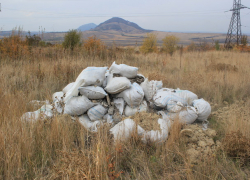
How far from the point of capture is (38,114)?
2.70 metres

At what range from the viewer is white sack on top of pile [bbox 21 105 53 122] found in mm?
2369

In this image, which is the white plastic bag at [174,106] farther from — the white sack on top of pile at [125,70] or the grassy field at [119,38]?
the grassy field at [119,38]

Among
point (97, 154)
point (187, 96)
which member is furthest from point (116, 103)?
point (97, 154)

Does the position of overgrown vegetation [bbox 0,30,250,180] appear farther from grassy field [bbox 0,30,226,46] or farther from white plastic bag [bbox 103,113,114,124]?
grassy field [bbox 0,30,226,46]

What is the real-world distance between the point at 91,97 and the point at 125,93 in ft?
1.88

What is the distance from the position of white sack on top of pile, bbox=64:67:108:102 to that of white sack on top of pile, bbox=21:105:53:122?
1.15 ft

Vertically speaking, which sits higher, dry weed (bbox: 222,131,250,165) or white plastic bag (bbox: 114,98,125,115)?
white plastic bag (bbox: 114,98,125,115)

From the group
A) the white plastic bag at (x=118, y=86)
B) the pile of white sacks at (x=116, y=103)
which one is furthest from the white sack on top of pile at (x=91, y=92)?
the white plastic bag at (x=118, y=86)

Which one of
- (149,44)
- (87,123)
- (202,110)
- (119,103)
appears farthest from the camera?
(149,44)

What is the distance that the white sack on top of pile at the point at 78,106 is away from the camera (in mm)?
2896

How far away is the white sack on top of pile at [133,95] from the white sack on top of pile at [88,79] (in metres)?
0.47

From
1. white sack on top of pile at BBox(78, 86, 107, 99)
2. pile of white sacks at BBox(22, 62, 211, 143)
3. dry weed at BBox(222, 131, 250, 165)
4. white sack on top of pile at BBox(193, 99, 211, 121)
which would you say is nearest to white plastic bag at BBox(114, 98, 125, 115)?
pile of white sacks at BBox(22, 62, 211, 143)

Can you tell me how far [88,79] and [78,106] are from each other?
484mm

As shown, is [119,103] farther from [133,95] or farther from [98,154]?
[98,154]
